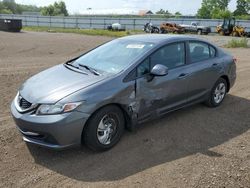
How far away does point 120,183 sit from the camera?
3713 mm

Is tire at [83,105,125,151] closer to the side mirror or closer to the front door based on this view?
the front door

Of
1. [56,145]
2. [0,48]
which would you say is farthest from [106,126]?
[0,48]

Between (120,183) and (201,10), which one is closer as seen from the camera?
(120,183)

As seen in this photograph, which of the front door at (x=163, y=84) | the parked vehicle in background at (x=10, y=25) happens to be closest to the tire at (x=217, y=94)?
the front door at (x=163, y=84)

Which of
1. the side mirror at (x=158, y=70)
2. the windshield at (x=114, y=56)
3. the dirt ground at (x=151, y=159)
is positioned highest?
the windshield at (x=114, y=56)

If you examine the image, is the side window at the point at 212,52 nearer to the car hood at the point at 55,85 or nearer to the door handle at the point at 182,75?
the door handle at the point at 182,75

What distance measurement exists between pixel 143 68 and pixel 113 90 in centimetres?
70

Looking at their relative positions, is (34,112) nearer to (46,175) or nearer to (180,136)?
(46,175)

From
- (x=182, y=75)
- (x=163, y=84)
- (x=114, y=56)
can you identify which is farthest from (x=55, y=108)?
(x=182, y=75)

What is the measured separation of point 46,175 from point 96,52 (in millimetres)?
2451

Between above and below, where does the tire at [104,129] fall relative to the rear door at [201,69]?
below

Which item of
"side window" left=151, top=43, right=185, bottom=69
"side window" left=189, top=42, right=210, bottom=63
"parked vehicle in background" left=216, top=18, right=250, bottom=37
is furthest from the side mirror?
"parked vehicle in background" left=216, top=18, right=250, bottom=37

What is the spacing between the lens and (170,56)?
17.5 feet

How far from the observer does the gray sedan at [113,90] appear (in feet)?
13.1
